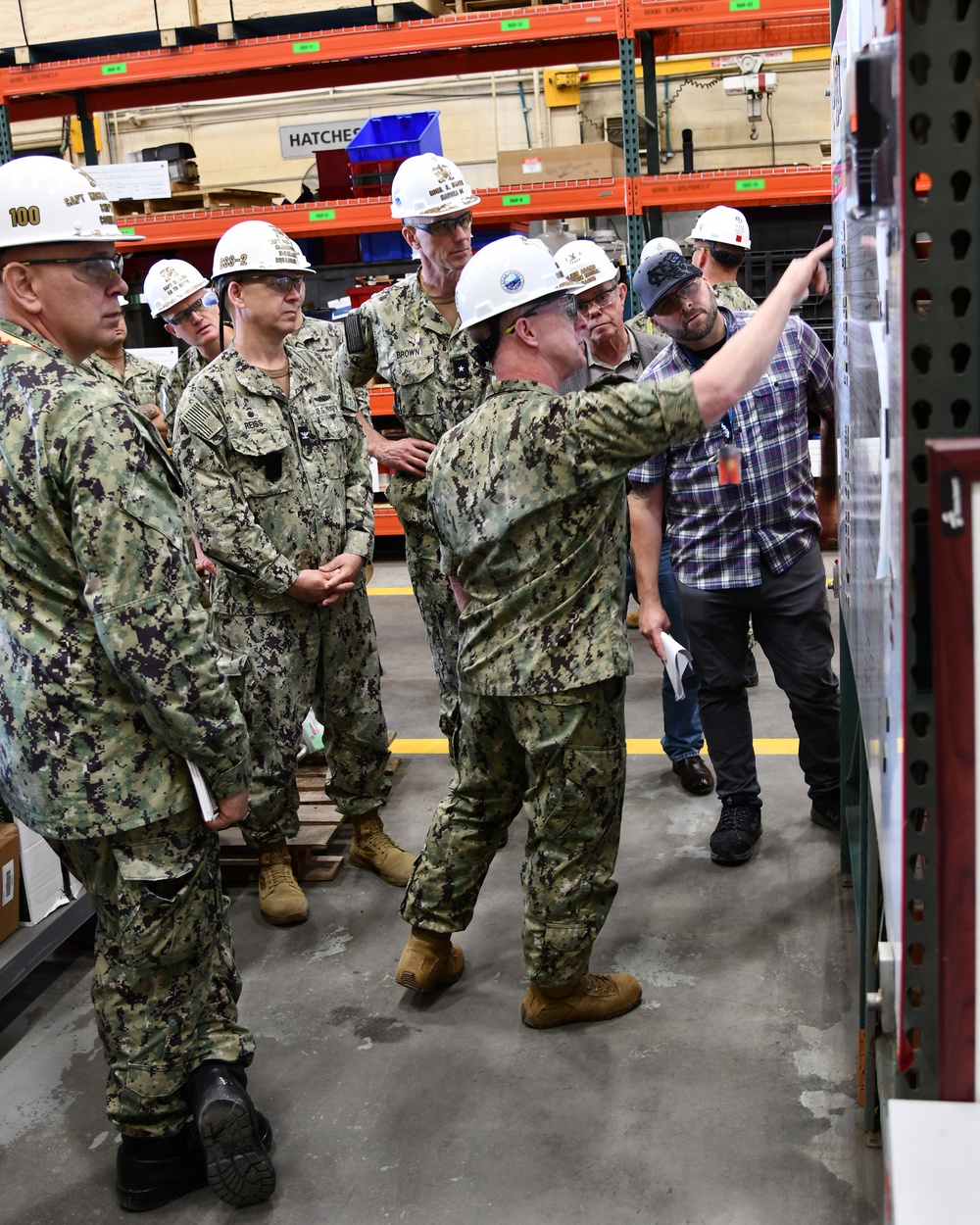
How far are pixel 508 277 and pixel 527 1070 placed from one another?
2.00 m

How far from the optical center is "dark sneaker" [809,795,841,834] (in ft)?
13.6

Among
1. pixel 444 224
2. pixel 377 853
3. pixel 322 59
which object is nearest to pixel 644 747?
pixel 377 853

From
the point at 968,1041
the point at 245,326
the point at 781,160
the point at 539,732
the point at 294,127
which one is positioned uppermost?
the point at 294,127

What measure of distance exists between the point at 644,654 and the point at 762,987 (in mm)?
3129

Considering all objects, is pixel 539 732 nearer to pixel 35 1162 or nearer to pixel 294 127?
pixel 35 1162

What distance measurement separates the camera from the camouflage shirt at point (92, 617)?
2209mm

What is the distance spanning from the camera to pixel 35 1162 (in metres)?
2.86

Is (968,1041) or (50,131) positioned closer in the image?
(968,1041)

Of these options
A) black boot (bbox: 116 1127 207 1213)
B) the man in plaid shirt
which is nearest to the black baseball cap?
the man in plaid shirt

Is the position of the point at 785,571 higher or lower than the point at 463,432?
lower

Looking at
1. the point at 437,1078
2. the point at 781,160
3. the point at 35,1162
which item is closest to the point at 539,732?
the point at 437,1078

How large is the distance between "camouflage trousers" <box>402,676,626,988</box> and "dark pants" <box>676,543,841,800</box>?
1.04 metres

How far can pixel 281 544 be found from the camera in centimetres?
389

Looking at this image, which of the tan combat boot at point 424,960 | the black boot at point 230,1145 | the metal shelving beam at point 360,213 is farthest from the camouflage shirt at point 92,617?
the metal shelving beam at point 360,213
